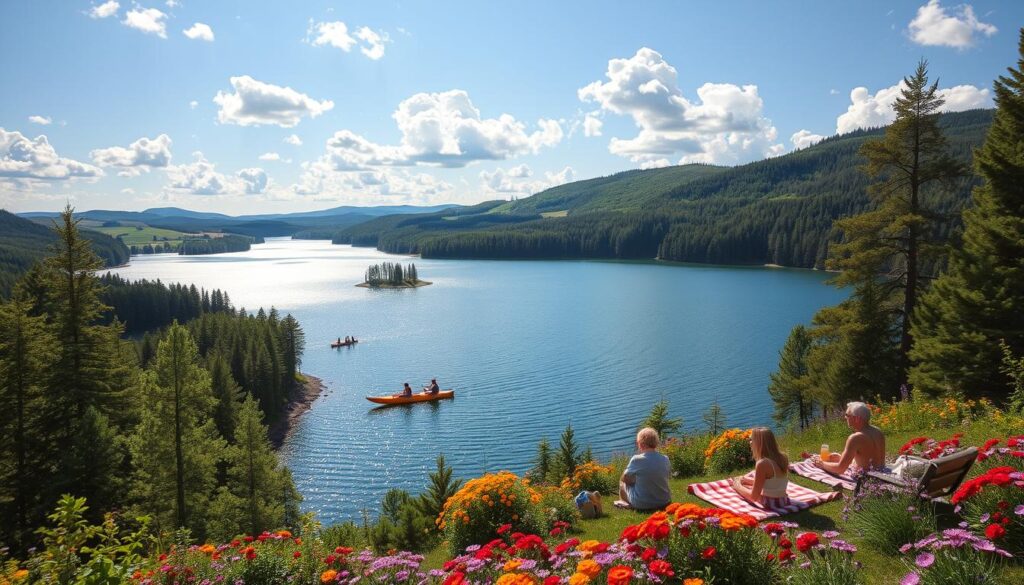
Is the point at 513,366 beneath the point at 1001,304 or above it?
beneath

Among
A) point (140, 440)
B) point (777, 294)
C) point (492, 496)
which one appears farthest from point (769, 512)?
point (777, 294)

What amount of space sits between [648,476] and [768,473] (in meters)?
1.92

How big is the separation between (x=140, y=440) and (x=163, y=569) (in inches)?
713

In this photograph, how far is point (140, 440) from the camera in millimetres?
21047

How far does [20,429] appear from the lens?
1830 centimetres

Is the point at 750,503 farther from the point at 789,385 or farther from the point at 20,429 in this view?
the point at 789,385

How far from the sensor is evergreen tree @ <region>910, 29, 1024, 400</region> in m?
15.6

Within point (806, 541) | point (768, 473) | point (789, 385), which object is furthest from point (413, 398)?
point (806, 541)

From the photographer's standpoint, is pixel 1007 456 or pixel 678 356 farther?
pixel 678 356

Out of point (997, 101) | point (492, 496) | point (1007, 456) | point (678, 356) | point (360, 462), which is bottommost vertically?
point (360, 462)

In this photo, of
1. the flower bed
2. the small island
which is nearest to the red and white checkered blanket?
the flower bed

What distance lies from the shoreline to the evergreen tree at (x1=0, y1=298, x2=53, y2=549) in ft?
78.8

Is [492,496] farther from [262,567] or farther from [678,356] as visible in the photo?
[678,356]

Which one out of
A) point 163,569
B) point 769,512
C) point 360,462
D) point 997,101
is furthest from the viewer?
point 360,462
